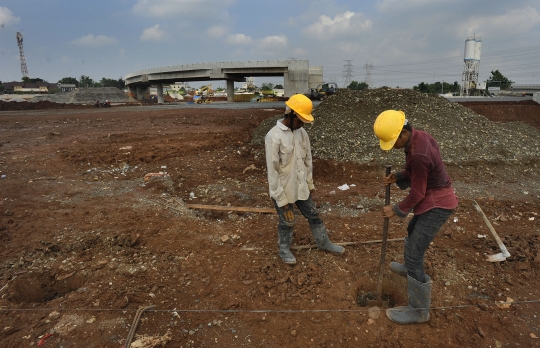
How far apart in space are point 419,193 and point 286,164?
4.43 feet

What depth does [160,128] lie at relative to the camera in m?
14.6

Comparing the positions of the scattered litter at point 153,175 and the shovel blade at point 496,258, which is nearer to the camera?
the shovel blade at point 496,258

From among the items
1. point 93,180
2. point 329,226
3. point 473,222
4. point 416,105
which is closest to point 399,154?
point 416,105

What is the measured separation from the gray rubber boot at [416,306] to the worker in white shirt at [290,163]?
1214mm

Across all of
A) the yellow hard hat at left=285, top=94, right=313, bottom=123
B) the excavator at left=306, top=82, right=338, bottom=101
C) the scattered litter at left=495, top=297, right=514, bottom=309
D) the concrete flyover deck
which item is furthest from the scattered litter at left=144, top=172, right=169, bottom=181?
the concrete flyover deck

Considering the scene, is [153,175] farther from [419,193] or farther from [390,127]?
[419,193]

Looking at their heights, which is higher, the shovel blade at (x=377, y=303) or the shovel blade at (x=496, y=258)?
the shovel blade at (x=496, y=258)

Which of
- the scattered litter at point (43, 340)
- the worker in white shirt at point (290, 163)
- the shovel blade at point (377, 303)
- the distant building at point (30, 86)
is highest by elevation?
the distant building at point (30, 86)

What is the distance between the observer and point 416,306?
294 centimetres

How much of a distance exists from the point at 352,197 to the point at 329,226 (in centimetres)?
150

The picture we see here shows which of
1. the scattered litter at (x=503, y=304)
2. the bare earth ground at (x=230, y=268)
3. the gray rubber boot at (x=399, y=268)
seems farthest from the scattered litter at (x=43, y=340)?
the scattered litter at (x=503, y=304)

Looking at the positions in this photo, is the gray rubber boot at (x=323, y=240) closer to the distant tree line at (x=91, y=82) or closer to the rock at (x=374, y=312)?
the rock at (x=374, y=312)

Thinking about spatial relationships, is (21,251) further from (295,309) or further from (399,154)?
(399,154)

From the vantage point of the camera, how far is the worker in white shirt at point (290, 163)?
3330 millimetres
